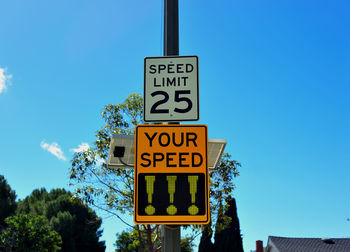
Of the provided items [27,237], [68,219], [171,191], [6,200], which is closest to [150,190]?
[171,191]

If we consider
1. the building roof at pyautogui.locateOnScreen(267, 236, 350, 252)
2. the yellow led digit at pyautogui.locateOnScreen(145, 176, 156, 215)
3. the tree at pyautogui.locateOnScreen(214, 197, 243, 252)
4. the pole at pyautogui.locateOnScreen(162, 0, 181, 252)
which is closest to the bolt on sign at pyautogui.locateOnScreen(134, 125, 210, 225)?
the yellow led digit at pyautogui.locateOnScreen(145, 176, 156, 215)

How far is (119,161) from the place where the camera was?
5.06 meters

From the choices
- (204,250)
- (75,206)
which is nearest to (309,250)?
(204,250)

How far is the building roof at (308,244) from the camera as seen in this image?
42312 millimetres

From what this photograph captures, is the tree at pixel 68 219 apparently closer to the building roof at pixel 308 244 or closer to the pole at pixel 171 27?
the building roof at pixel 308 244

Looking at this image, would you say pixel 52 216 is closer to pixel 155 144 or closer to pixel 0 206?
pixel 0 206

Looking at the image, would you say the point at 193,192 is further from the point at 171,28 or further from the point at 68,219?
the point at 68,219

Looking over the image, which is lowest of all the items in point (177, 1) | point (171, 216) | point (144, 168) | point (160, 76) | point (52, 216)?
point (171, 216)

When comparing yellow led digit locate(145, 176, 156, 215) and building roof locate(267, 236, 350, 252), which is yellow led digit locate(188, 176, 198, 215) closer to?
yellow led digit locate(145, 176, 156, 215)

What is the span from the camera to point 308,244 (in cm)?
4338

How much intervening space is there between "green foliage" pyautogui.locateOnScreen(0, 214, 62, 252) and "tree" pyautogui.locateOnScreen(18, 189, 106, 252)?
70.2 ft

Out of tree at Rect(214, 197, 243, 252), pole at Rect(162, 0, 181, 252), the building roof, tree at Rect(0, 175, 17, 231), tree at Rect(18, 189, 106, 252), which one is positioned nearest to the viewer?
pole at Rect(162, 0, 181, 252)

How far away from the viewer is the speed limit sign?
3.67 meters

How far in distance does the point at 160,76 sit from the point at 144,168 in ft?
2.95
